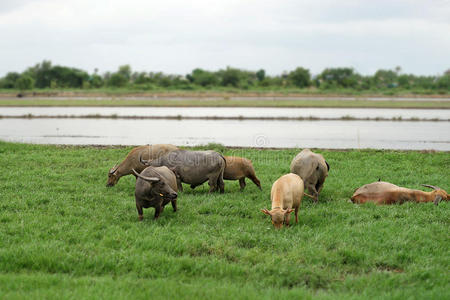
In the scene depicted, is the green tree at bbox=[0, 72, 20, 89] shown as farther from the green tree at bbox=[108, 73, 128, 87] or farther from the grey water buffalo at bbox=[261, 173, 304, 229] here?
the grey water buffalo at bbox=[261, 173, 304, 229]

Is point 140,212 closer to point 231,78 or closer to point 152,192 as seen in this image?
point 152,192

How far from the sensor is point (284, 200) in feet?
25.8

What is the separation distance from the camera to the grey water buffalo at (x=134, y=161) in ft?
35.7

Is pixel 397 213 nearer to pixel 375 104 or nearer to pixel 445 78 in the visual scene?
pixel 375 104

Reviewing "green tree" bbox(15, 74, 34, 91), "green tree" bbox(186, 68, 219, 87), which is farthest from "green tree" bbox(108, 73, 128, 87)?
"green tree" bbox(15, 74, 34, 91)

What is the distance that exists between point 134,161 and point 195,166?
182 cm

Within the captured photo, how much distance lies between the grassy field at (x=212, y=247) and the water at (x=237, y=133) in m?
8.87

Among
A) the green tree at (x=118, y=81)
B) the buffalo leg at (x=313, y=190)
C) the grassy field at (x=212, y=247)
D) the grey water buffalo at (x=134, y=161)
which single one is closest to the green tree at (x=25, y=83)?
the green tree at (x=118, y=81)

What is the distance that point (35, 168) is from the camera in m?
12.7

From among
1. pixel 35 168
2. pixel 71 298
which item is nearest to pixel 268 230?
pixel 71 298

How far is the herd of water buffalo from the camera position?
8047mm

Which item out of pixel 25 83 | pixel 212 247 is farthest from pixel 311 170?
pixel 25 83

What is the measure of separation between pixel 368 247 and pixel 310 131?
1775 cm

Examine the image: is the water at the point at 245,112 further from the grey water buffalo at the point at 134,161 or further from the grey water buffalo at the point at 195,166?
the grey water buffalo at the point at 195,166
